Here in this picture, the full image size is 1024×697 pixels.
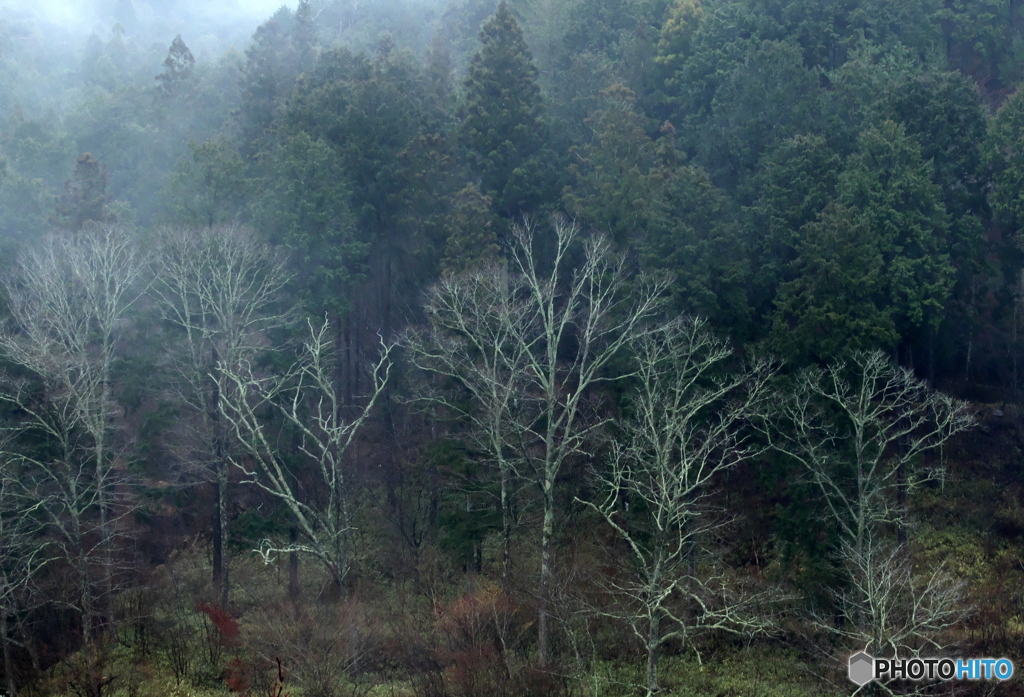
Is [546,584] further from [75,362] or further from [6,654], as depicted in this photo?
[75,362]

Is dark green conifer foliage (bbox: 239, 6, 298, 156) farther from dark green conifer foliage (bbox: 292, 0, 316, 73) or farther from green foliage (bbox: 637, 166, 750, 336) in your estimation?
green foliage (bbox: 637, 166, 750, 336)

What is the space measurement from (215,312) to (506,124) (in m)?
11.8

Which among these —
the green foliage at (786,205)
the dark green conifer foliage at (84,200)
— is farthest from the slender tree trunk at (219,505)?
the green foliage at (786,205)

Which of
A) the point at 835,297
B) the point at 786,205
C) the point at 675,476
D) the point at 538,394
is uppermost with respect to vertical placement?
the point at 786,205

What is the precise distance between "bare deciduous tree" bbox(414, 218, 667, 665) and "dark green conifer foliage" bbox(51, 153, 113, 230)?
1531 cm

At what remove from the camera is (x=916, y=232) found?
22.8m

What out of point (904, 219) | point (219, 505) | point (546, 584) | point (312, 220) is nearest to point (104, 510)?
point (219, 505)

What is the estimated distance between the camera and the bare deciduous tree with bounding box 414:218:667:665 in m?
20.0

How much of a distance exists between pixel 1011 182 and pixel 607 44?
62.6 ft

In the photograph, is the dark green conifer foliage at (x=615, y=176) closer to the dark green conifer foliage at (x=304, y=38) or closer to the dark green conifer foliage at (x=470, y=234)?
the dark green conifer foliage at (x=470, y=234)

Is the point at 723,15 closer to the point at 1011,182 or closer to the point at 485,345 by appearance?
the point at 1011,182

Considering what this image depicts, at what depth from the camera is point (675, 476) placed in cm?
1839

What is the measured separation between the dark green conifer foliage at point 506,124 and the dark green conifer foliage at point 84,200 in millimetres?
13522

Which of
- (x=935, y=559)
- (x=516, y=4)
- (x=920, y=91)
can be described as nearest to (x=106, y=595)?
(x=935, y=559)
